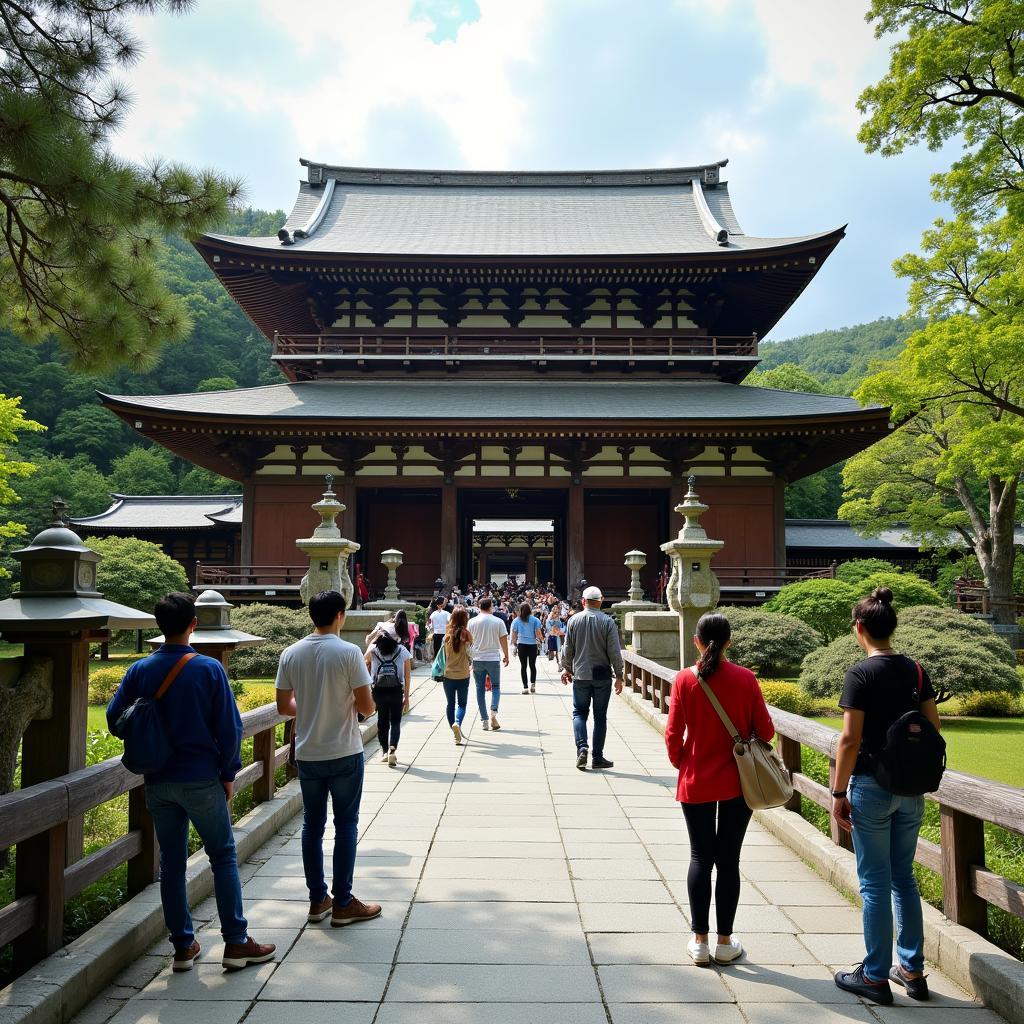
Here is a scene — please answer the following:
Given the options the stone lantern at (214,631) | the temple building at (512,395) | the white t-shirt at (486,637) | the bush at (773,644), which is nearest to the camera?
the stone lantern at (214,631)

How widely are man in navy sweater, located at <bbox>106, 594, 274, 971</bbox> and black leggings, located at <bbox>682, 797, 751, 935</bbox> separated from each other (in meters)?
2.04

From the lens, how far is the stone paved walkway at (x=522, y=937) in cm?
333

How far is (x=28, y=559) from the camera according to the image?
167 inches

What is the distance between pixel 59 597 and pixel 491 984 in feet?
9.52

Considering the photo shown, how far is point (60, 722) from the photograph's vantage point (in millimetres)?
4133

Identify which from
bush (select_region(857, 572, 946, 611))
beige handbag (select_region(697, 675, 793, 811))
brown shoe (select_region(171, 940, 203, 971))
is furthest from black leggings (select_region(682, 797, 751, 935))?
bush (select_region(857, 572, 946, 611))

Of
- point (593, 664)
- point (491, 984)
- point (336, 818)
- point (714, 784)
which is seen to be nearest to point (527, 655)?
point (593, 664)

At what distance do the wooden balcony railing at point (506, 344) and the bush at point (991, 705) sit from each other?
13.2 metres

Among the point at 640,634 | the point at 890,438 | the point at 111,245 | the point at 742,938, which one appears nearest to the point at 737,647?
the point at 640,634

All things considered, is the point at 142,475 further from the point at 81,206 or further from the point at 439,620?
the point at 81,206

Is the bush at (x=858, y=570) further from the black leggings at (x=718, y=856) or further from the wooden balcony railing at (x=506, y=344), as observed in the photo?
the black leggings at (x=718, y=856)

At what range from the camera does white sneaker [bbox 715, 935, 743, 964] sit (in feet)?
12.3

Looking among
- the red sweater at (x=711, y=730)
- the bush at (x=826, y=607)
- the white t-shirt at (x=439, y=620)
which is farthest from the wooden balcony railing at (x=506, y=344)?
the red sweater at (x=711, y=730)

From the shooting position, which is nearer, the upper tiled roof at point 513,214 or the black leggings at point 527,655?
the black leggings at point 527,655
